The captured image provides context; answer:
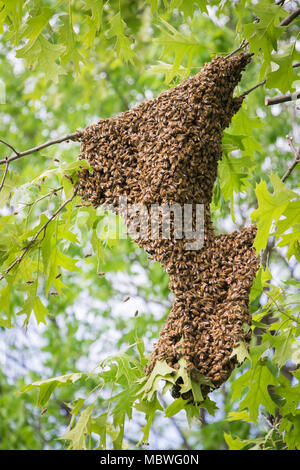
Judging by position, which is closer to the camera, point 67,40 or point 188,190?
point 188,190

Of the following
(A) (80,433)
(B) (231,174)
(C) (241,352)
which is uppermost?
(B) (231,174)

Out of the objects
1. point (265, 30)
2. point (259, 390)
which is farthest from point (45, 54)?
point (259, 390)

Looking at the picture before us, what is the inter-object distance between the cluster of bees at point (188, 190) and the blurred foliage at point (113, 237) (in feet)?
0.28

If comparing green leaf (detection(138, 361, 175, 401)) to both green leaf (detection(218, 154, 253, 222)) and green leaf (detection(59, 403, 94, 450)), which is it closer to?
green leaf (detection(59, 403, 94, 450))

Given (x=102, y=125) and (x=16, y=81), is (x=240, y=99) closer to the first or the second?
(x=102, y=125)

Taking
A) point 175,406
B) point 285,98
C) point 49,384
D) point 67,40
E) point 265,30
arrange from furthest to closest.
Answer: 1. point 285,98
2. point 67,40
3. point 49,384
4. point 265,30
5. point 175,406

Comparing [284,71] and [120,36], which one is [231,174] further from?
[120,36]

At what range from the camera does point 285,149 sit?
4176mm

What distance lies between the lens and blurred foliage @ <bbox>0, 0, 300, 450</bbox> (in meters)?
1.61

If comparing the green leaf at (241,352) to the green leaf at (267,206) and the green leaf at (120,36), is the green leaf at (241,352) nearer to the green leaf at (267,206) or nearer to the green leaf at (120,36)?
the green leaf at (267,206)

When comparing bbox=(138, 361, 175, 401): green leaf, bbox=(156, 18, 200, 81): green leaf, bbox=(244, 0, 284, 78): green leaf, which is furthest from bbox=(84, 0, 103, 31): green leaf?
bbox=(138, 361, 175, 401): green leaf

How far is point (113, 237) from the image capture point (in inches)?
81.4

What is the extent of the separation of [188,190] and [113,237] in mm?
624

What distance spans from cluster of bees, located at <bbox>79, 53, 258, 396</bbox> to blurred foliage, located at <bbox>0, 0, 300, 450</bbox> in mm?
86
